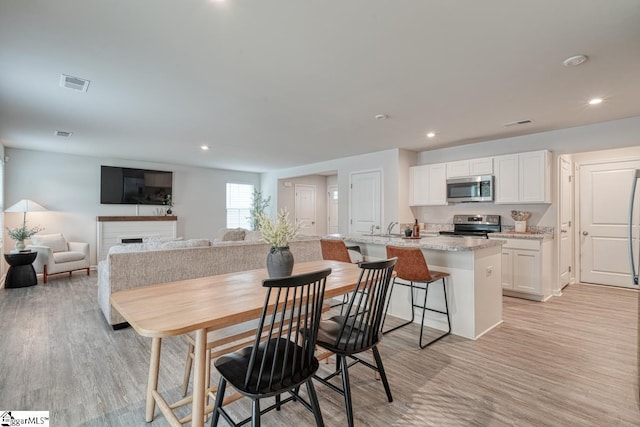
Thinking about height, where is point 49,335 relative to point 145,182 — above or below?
below

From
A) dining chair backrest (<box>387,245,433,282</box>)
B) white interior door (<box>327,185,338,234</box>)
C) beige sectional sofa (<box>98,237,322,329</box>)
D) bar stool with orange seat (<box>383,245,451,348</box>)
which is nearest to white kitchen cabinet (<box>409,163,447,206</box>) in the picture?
bar stool with orange seat (<box>383,245,451,348</box>)

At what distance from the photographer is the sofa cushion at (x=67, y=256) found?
5.42 metres

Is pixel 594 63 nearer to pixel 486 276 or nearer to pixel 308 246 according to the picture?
pixel 486 276

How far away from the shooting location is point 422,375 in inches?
92.4

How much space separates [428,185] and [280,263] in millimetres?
4436

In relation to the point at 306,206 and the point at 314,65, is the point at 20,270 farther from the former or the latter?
the point at 306,206

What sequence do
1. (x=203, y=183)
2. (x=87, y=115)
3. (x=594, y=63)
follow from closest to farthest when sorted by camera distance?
(x=594, y=63)
(x=87, y=115)
(x=203, y=183)

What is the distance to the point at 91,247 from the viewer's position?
6.56 meters

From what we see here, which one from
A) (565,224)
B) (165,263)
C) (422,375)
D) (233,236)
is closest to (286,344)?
(422,375)

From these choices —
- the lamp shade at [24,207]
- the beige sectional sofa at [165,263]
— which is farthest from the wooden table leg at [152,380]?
the lamp shade at [24,207]

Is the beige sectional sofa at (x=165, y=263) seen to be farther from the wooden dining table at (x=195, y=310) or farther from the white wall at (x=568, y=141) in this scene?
the white wall at (x=568, y=141)

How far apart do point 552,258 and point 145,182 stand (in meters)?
8.02

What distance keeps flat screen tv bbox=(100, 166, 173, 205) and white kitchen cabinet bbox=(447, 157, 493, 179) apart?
20.8 ft

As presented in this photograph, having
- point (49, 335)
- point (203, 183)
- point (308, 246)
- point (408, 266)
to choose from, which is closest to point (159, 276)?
point (49, 335)
